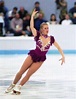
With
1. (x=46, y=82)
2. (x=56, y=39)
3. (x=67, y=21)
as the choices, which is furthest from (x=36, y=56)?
(x=67, y=21)

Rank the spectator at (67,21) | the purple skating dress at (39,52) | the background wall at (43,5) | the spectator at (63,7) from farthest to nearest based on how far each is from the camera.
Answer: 1. the background wall at (43,5)
2. the spectator at (63,7)
3. the spectator at (67,21)
4. the purple skating dress at (39,52)

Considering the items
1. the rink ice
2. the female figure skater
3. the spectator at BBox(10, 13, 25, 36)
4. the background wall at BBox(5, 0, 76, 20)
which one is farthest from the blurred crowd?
the female figure skater

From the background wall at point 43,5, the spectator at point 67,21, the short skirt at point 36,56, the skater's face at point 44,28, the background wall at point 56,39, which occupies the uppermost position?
the skater's face at point 44,28

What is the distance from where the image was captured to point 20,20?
16.9 meters

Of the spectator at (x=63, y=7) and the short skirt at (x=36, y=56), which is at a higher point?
the short skirt at (x=36, y=56)

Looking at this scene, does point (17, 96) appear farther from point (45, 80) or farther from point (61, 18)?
point (61, 18)

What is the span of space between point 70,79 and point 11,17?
9.23 m

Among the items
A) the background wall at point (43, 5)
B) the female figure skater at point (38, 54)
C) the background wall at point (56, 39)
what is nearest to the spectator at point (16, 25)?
the background wall at point (56, 39)

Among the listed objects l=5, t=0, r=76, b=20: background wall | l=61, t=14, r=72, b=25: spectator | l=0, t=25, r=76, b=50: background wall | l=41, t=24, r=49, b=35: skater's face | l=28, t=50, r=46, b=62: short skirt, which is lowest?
l=0, t=25, r=76, b=50: background wall

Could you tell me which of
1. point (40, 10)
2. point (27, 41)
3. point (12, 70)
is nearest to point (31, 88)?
point (12, 70)

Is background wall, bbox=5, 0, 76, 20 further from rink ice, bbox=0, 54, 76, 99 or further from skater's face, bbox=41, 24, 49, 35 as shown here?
skater's face, bbox=41, 24, 49, 35

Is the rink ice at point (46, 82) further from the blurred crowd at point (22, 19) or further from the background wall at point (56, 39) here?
the blurred crowd at point (22, 19)

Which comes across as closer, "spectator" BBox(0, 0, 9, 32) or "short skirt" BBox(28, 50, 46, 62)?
"short skirt" BBox(28, 50, 46, 62)

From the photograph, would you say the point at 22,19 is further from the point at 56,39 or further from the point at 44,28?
the point at 44,28
